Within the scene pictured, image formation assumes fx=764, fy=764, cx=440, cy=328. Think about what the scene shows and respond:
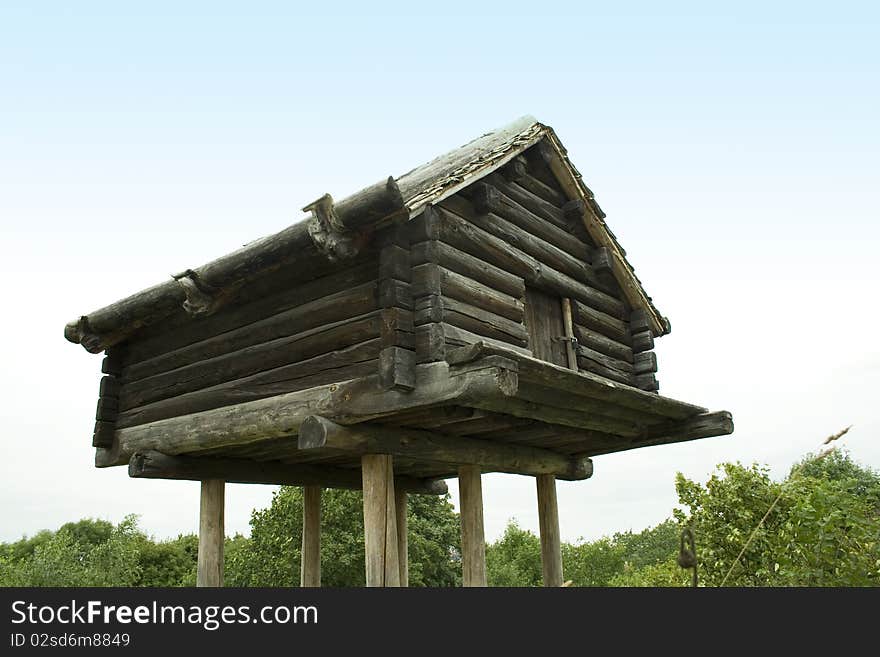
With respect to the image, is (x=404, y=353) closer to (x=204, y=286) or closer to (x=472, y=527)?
(x=204, y=286)

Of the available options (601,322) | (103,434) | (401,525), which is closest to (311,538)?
(401,525)

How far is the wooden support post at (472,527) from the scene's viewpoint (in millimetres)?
8750

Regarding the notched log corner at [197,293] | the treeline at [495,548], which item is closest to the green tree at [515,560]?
the treeline at [495,548]

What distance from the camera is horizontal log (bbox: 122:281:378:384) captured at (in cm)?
722

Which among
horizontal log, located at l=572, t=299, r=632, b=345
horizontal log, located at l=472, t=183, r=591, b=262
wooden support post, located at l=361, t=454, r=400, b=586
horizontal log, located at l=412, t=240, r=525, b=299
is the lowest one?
wooden support post, located at l=361, t=454, r=400, b=586

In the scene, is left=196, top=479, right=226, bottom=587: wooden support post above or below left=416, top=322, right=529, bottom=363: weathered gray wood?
below

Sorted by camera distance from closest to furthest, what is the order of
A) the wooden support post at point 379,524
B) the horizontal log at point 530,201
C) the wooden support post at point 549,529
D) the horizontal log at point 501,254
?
the wooden support post at point 379,524
the horizontal log at point 501,254
the horizontal log at point 530,201
the wooden support post at point 549,529

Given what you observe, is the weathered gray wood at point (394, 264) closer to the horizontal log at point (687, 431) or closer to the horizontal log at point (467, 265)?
the horizontal log at point (467, 265)

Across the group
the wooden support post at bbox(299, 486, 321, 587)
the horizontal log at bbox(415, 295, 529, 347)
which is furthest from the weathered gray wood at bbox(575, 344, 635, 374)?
the wooden support post at bbox(299, 486, 321, 587)

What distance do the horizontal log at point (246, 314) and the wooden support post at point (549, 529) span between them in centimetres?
446

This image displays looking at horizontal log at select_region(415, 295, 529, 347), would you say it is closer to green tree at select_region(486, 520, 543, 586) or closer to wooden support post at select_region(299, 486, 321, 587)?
wooden support post at select_region(299, 486, 321, 587)

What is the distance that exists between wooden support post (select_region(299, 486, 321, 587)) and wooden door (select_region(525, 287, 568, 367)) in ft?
13.6

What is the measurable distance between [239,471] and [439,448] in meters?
2.99

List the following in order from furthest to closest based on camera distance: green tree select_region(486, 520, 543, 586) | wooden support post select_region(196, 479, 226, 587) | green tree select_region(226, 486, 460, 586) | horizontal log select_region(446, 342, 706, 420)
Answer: green tree select_region(486, 520, 543, 586), green tree select_region(226, 486, 460, 586), wooden support post select_region(196, 479, 226, 587), horizontal log select_region(446, 342, 706, 420)
